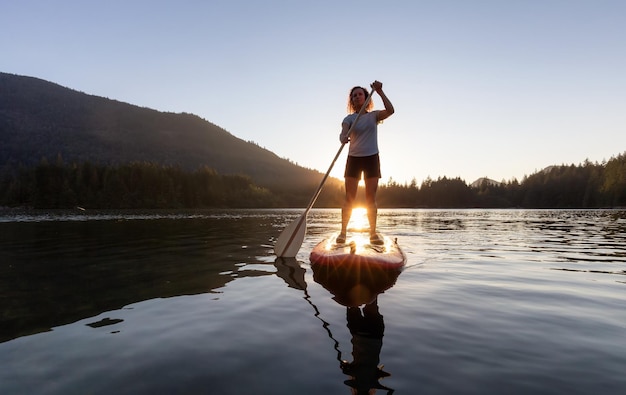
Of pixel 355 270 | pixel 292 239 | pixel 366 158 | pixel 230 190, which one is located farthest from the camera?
pixel 230 190

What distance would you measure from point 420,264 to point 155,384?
7580 millimetres

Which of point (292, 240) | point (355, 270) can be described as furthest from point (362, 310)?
point (292, 240)

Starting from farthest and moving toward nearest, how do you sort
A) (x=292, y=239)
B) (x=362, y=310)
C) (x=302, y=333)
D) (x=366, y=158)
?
(x=292, y=239) < (x=366, y=158) < (x=362, y=310) < (x=302, y=333)

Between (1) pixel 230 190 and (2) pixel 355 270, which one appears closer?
(2) pixel 355 270

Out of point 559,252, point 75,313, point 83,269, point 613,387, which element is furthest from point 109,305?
point 559,252

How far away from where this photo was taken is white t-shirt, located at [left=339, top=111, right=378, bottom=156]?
8812 mm

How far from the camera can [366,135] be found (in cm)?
885

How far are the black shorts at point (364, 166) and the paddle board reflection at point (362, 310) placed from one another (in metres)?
2.39

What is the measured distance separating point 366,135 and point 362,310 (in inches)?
189

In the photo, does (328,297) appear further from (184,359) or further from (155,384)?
(155,384)

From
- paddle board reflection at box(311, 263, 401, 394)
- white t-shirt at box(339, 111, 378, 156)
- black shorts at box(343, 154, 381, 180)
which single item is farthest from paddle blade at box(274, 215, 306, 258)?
white t-shirt at box(339, 111, 378, 156)

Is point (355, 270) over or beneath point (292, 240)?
beneath

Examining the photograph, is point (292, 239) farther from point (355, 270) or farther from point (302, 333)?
point (302, 333)

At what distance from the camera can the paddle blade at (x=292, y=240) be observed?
10305mm
